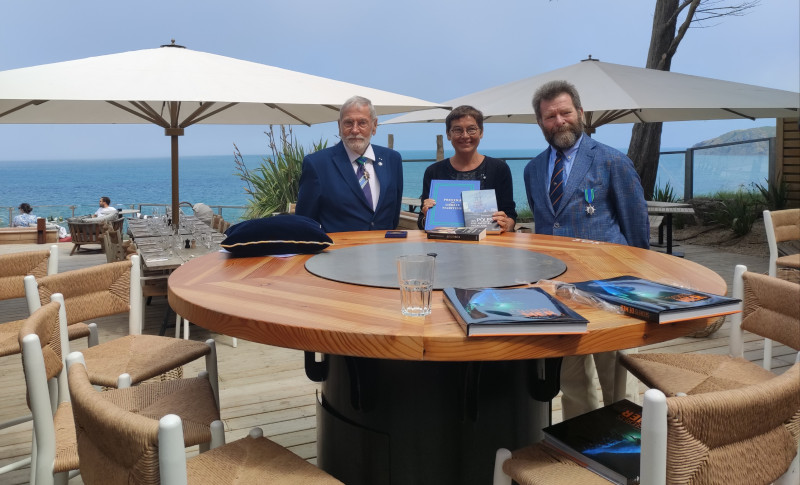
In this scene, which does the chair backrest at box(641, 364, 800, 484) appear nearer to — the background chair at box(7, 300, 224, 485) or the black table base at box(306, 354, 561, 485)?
the black table base at box(306, 354, 561, 485)

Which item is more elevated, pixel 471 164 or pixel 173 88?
pixel 173 88

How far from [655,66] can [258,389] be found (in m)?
11.4

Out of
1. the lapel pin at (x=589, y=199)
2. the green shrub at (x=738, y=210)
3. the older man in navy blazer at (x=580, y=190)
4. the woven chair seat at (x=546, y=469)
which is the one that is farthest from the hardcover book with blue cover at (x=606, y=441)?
the green shrub at (x=738, y=210)

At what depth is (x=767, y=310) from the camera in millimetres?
1987

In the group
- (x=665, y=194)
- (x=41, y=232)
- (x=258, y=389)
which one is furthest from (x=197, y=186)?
(x=258, y=389)

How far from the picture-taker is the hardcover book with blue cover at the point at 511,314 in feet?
3.79

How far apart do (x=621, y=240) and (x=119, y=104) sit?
16.2ft

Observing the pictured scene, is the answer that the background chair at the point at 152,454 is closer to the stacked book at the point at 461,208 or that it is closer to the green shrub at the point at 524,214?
the stacked book at the point at 461,208

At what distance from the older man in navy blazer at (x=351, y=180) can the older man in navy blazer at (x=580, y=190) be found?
0.91 m

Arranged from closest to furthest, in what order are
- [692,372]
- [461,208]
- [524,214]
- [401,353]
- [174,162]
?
1. [401,353]
2. [692,372]
3. [461,208]
4. [174,162]
5. [524,214]

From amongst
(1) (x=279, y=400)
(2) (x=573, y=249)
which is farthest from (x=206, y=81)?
(2) (x=573, y=249)

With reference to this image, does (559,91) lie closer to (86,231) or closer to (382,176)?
(382,176)

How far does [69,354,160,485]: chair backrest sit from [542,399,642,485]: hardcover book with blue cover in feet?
2.99

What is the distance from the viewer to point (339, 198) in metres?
3.29
